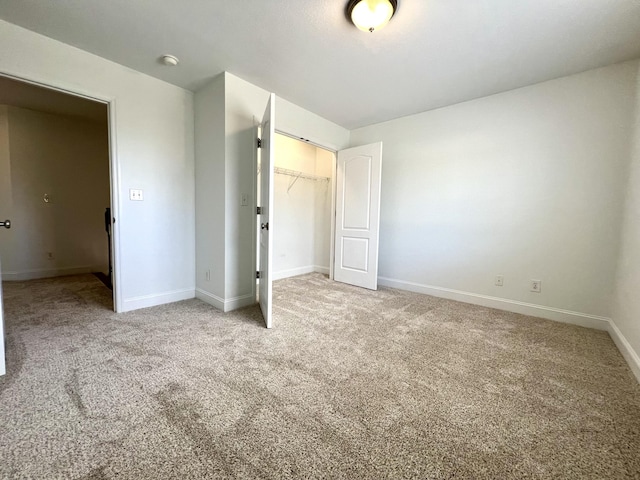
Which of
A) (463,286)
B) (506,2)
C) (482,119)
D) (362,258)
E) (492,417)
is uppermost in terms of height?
(506,2)

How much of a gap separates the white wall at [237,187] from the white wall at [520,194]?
6.69 ft

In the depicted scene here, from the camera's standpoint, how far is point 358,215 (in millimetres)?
3811

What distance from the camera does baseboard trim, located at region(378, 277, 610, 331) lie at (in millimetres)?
2443

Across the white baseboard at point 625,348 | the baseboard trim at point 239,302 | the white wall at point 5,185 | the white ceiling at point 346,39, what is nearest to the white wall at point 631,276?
the white baseboard at point 625,348

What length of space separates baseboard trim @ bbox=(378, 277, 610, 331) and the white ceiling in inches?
90.9

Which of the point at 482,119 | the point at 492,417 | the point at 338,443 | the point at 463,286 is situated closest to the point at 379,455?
the point at 338,443

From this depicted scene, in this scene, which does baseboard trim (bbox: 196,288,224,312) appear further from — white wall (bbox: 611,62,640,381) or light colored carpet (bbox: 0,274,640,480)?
white wall (bbox: 611,62,640,381)

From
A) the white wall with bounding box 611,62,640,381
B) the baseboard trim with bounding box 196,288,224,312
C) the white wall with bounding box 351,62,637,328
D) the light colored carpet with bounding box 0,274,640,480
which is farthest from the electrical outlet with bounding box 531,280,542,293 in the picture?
the baseboard trim with bounding box 196,288,224,312

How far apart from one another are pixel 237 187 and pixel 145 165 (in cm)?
97

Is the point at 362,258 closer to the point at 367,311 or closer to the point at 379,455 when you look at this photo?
the point at 367,311

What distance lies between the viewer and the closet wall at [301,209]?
14.0 feet

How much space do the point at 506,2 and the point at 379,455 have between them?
2659 mm

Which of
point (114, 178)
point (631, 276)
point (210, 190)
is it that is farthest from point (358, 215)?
point (114, 178)

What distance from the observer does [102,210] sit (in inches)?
176
